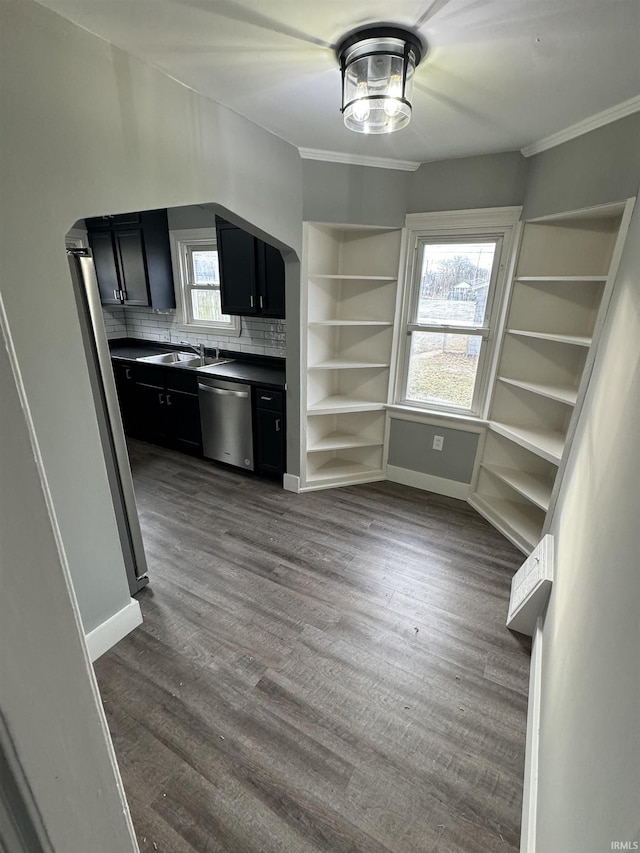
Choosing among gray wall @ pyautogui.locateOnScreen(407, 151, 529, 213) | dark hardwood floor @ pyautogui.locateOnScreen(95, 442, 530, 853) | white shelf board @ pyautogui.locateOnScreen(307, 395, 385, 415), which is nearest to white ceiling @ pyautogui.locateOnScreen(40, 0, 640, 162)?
gray wall @ pyautogui.locateOnScreen(407, 151, 529, 213)

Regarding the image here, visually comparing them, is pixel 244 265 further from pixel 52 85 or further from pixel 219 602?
pixel 219 602

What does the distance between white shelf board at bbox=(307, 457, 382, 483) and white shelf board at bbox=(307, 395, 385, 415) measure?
544mm

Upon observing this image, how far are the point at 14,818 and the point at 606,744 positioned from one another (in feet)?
3.07

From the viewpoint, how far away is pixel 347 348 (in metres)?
3.50

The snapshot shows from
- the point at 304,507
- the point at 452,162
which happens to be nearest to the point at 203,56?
the point at 452,162

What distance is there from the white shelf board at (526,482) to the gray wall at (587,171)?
5.72 ft

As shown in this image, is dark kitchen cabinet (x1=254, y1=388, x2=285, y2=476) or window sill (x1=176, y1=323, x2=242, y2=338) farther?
window sill (x1=176, y1=323, x2=242, y2=338)

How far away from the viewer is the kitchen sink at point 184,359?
414cm

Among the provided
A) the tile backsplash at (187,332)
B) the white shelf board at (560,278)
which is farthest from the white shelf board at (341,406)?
the white shelf board at (560,278)

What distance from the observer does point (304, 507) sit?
10.3 ft

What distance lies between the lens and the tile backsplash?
3.86 m

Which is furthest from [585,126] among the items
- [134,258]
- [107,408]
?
[134,258]

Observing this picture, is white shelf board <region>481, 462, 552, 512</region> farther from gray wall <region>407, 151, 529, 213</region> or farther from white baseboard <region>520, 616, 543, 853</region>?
gray wall <region>407, 151, 529, 213</region>

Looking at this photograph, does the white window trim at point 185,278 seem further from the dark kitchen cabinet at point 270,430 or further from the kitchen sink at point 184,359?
the dark kitchen cabinet at point 270,430
